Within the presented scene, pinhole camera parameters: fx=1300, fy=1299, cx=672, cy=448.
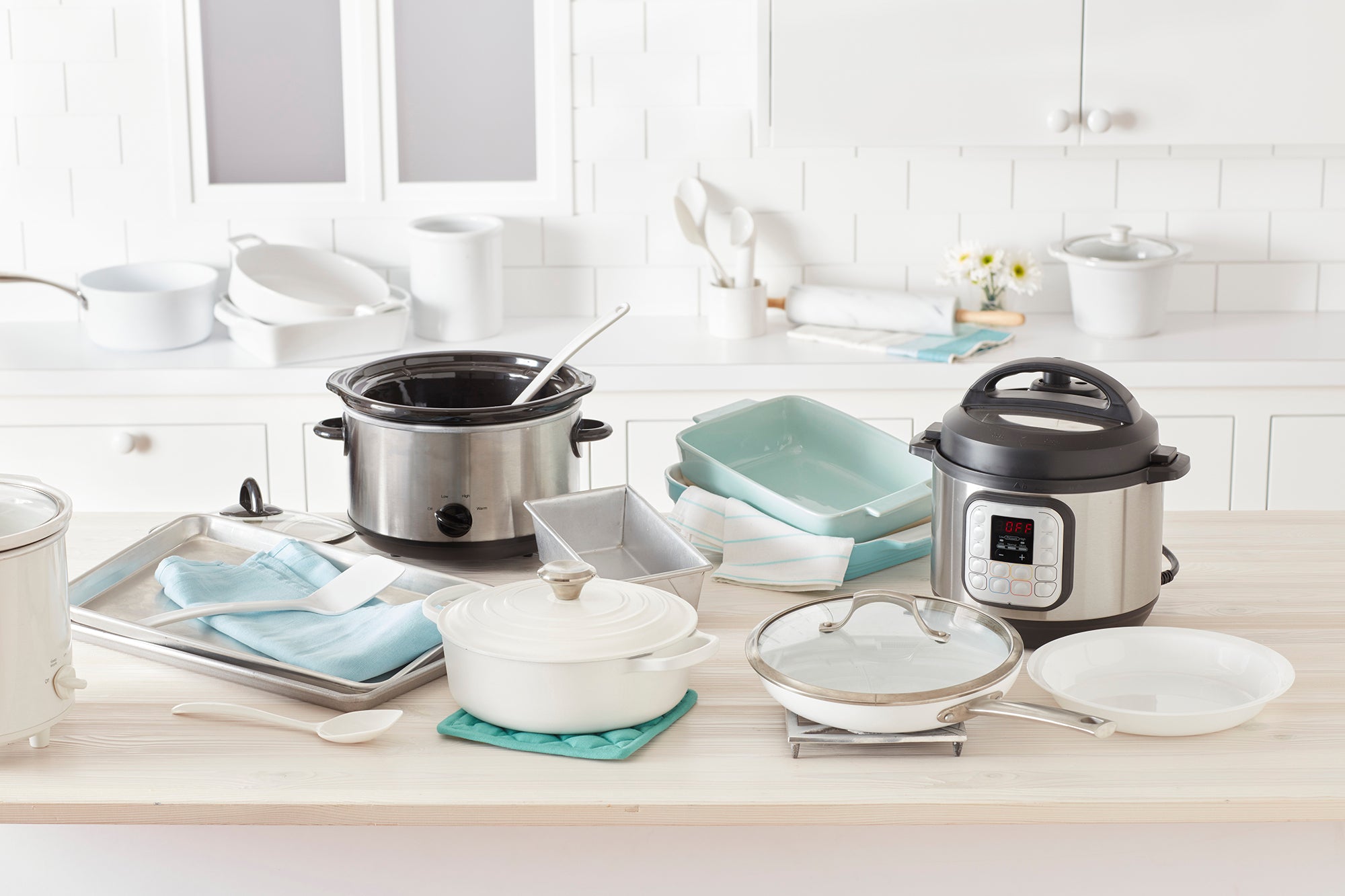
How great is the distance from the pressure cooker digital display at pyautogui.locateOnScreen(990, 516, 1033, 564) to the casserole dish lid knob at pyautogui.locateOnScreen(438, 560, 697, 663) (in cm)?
31

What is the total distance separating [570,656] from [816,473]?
2.28 feet

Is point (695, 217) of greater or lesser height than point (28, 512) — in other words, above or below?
above

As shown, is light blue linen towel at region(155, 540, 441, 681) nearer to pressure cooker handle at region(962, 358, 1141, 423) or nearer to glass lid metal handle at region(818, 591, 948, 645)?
glass lid metal handle at region(818, 591, 948, 645)

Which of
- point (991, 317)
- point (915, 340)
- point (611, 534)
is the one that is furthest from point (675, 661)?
point (991, 317)

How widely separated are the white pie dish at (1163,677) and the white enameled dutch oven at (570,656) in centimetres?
34

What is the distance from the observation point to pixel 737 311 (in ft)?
9.84

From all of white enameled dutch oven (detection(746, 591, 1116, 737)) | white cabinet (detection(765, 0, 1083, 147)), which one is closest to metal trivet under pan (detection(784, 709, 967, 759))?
white enameled dutch oven (detection(746, 591, 1116, 737))

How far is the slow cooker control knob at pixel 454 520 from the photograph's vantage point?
145cm

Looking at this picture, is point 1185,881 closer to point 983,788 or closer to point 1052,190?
point 983,788

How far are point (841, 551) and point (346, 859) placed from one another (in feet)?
1.94

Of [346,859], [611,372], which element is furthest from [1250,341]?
[346,859]

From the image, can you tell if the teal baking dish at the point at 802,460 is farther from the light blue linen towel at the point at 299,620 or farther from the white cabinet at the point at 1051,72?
the white cabinet at the point at 1051,72

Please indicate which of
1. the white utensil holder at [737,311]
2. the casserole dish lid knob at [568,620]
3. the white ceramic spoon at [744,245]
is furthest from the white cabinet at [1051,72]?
the casserole dish lid knob at [568,620]

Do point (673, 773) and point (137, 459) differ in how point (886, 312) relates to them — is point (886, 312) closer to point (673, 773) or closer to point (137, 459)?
point (137, 459)
